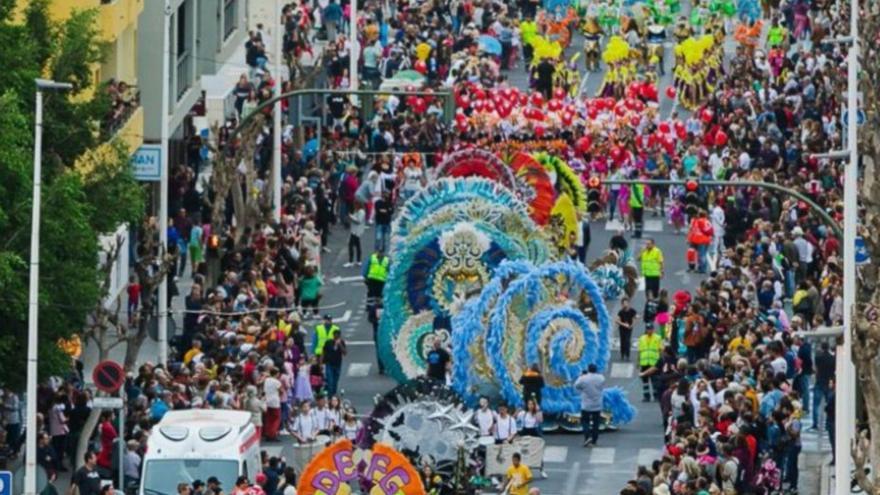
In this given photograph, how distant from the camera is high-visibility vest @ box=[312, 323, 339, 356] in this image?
7988cm

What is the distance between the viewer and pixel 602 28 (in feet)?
397

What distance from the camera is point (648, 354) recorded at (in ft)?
262

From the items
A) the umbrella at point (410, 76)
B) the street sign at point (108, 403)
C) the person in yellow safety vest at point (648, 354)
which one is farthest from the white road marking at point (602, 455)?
the umbrella at point (410, 76)

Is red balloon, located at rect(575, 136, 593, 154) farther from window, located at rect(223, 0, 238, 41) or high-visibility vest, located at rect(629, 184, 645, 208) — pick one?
window, located at rect(223, 0, 238, 41)

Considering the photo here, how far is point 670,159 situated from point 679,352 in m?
20.3

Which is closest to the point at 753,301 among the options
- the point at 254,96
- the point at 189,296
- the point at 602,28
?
the point at 189,296

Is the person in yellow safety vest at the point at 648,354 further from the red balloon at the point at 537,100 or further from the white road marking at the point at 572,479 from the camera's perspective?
the red balloon at the point at 537,100

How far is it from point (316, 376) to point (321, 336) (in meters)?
1.40

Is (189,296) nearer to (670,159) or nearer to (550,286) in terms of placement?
(550,286)

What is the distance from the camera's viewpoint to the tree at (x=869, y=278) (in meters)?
62.6

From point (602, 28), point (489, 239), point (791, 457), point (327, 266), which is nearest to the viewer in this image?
point (791, 457)

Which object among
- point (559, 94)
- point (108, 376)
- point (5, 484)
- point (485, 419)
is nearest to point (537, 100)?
point (559, 94)

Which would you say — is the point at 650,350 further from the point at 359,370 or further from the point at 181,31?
the point at 181,31

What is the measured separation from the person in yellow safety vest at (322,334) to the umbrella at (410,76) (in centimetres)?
2864
